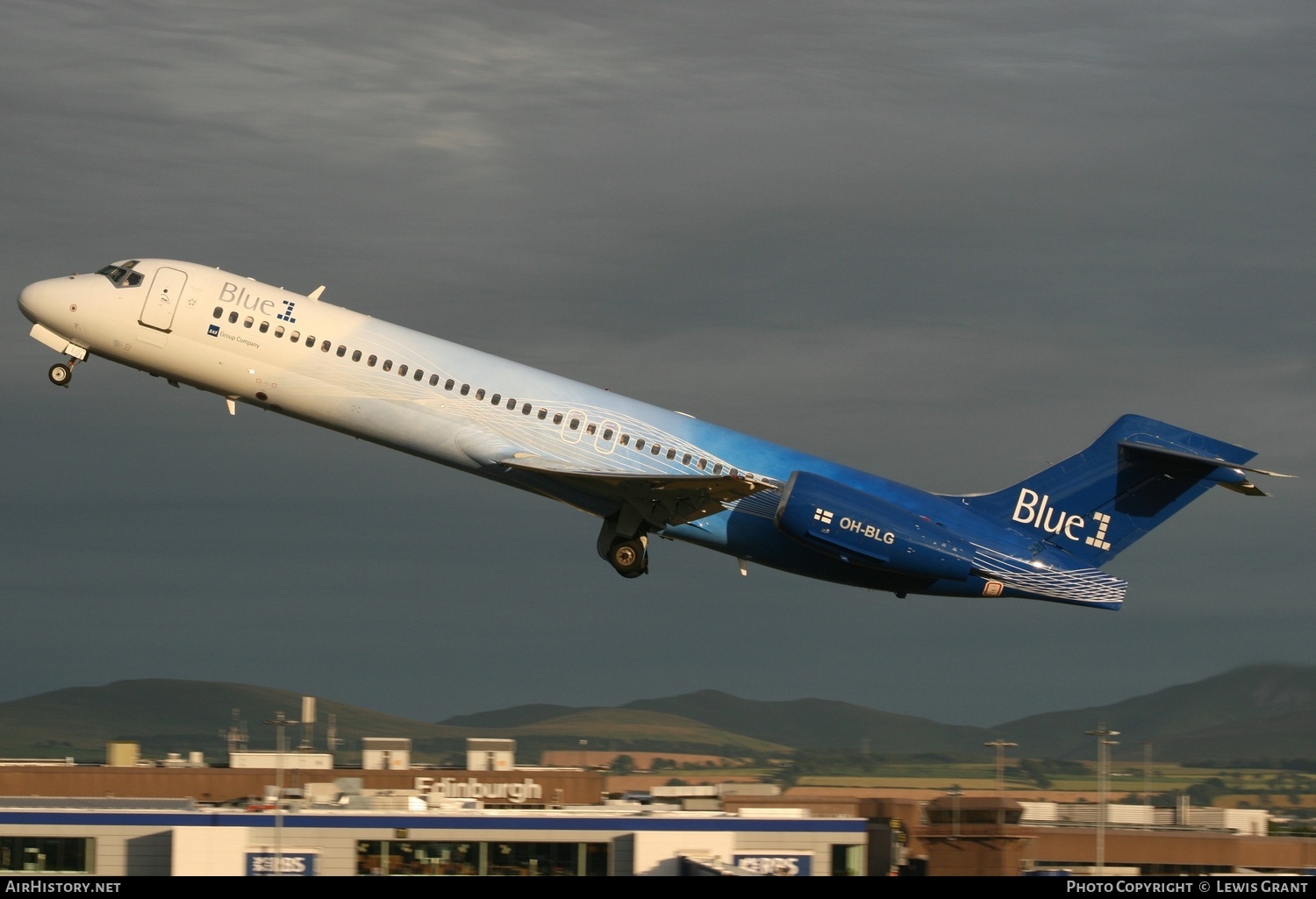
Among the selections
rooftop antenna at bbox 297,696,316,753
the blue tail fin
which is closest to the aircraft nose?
rooftop antenna at bbox 297,696,316,753

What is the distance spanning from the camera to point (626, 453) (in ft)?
130

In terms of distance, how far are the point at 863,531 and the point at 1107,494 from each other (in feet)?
21.8

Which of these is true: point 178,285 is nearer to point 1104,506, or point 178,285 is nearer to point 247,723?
point 1104,506

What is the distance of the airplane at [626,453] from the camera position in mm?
39250

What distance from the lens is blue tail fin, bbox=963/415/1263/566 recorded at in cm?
4091

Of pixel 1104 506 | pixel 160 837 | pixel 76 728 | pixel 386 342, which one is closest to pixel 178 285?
pixel 386 342

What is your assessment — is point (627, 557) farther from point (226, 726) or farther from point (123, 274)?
point (226, 726)

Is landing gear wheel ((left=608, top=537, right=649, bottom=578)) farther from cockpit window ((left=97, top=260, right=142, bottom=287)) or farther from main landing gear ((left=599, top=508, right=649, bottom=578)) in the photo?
cockpit window ((left=97, top=260, right=142, bottom=287))

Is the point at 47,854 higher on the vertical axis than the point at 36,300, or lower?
lower

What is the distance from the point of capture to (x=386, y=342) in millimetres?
39469

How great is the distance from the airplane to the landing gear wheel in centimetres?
5

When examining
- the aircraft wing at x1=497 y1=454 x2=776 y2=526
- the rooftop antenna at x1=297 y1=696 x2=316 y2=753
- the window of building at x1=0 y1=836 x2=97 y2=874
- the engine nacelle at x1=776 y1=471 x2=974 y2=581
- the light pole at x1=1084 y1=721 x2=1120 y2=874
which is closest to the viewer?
the aircraft wing at x1=497 y1=454 x2=776 y2=526

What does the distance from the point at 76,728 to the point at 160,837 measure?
65085 millimetres

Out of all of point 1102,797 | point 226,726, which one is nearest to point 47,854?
point 1102,797
